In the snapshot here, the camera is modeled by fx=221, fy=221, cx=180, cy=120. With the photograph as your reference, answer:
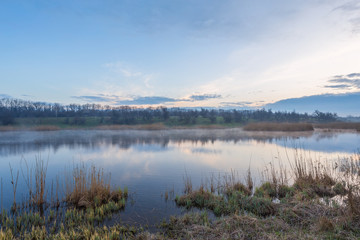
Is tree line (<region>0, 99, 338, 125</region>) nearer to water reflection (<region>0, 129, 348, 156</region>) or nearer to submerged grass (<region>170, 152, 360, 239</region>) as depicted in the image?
water reflection (<region>0, 129, 348, 156</region>)

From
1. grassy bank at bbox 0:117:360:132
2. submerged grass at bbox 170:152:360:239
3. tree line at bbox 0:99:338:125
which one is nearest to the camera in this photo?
submerged grass at bbox 170:152:360:239

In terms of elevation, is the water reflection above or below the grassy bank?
below

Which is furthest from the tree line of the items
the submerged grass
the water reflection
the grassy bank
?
the submerged grass

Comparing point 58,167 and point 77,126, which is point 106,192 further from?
point 77,126

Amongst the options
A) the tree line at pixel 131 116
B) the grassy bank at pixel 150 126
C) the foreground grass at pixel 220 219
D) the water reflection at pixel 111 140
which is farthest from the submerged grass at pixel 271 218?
the tree line at pixel 131 116

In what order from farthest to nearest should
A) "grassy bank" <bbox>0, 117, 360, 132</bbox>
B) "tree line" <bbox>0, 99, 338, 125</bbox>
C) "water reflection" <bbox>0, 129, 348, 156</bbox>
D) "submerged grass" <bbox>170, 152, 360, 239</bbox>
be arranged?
1. "tree line" <bbox>0, 99, 338, 125</bbox>
2. "grassy bank" <bbox>0, 117, 360, 132</bbox>
3. "water reflection" <bbox>0, 129, 348, 156</bbox>
4. "submerged grass" <bbox>170, 152, 360, 239</bbox>

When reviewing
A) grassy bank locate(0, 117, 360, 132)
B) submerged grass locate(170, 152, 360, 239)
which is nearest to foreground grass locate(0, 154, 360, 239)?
submerged grass locate(170, 152, 360, 239)

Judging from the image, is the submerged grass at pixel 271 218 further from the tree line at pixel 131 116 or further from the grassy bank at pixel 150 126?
the tree line at pixel 131 116

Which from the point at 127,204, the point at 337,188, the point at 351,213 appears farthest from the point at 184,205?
the point at 337,188

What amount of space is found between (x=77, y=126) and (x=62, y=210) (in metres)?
48.3

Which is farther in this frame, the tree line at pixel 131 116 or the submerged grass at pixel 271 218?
the tree line at pixel 131 116

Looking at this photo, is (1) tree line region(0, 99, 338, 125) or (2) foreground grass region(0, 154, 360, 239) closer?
(2) foreground grass region(0, 154, 360, 239)

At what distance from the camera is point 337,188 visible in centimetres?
731

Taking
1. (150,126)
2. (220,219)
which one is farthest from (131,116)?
(220,219)
